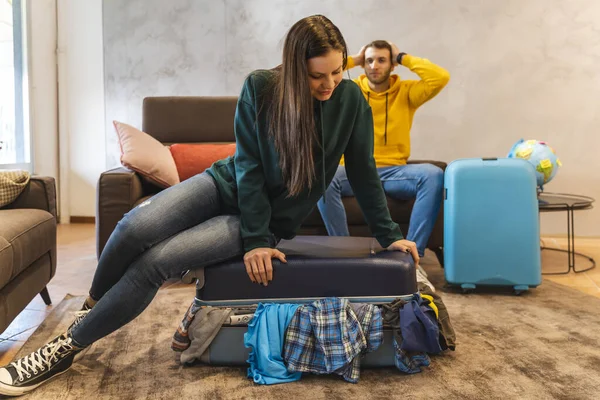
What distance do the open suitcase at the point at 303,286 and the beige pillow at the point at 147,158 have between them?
129 centimetres

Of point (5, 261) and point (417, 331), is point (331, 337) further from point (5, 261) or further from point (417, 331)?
point (5, 261)

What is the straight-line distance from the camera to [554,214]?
13.5 feet

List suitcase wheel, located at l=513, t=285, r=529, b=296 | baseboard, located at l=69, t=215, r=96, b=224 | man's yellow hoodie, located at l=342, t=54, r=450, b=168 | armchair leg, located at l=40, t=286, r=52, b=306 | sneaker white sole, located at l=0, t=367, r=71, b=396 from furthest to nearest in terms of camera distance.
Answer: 1. baseboard, located at l=69, t=215, r=96, b=224
2. man's yellow hoodie, located at l=342, t=54, r=450, b=168
3. suitcase wheel, located at l=513, t=285, r=529, b=296
4. armchair leg, located at l=40, t=286, r=52, b=306
5. sneaker white sole, located at l=0, t=367, r=71, b=396

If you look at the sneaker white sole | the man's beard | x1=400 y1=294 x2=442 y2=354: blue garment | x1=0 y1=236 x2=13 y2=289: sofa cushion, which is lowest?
the sneaker white sole

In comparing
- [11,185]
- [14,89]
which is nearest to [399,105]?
[11,185]

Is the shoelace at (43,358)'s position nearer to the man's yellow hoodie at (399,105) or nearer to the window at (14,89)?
the man's yellow hoodie at (399,105)

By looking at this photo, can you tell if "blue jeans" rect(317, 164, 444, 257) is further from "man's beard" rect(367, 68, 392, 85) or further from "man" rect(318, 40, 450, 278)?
"man's beard" rect(367, 68, 392, 85)

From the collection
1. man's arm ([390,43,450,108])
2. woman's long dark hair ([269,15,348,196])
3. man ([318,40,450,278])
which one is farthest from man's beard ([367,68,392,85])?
woman's long dark hair ([269,15,348,196])

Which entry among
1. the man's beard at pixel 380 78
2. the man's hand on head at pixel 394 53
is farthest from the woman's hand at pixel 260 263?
the man's hand on head at pixel 394 53

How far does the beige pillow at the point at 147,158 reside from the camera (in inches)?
113

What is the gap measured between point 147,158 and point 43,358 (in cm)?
145

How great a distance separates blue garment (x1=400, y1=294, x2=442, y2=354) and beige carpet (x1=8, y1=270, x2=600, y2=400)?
0.09 metres

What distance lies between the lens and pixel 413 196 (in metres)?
2.87

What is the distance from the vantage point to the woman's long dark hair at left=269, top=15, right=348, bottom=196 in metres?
1.58
